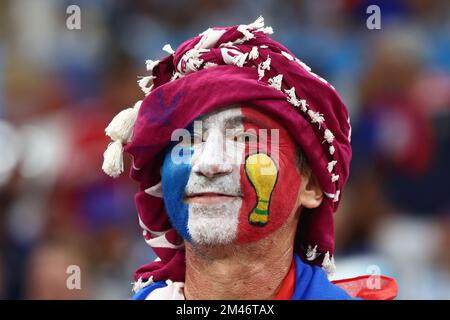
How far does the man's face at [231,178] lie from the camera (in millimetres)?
2680

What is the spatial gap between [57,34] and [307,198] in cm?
329

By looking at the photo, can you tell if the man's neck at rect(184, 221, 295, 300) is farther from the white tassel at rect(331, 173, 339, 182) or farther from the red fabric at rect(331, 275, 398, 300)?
the red fabric at rect(331, 275, 398, 300)

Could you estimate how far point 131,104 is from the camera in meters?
5.16

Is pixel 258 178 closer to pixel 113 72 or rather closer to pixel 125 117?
pixel 125 117

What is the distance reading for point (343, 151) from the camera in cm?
287

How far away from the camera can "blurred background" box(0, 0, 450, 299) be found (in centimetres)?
447

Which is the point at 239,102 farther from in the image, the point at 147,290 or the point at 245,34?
the point at 147,290

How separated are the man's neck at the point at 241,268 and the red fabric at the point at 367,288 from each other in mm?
347

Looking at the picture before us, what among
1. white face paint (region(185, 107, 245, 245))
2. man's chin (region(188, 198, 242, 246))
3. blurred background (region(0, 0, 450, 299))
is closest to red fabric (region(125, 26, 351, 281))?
white face paint (region(185, 107, 245, 245))

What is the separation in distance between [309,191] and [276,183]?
20 centimetres

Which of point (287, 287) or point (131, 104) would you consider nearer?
point (287, 287)

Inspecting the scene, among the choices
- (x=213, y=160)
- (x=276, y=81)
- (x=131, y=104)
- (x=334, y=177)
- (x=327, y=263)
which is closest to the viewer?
(x=213, y=160)

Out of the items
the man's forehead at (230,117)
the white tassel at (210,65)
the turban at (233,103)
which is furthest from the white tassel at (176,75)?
the man's forehead at (230,117)

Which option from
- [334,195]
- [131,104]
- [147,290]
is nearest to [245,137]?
[334,195]
